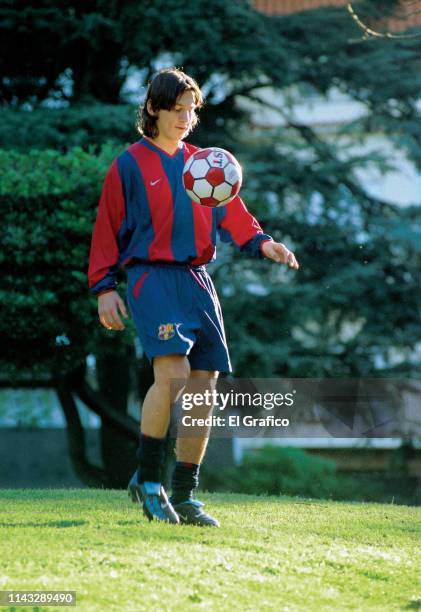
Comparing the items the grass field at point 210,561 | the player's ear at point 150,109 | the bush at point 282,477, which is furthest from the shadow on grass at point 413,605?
the bush at point 282,477

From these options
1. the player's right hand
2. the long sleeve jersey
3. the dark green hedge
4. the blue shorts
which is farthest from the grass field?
the dark green hedge

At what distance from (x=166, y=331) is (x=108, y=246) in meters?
0.52

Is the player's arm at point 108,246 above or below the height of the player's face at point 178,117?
below

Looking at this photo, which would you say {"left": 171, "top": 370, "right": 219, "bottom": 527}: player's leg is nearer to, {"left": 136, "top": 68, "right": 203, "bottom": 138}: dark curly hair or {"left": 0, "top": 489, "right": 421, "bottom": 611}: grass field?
{"left": 0, "top": 489, "right": 421, "bottom": 611}: grass field

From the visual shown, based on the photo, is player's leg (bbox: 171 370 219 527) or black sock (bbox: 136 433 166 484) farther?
player's leg (bbox: 171 370 219 527)

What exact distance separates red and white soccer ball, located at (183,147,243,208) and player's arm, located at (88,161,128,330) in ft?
1.07

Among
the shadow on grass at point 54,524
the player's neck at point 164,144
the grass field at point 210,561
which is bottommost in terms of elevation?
the shadow on grass at point 54,524

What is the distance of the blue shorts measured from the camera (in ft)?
15.4

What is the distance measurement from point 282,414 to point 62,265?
10.8 feet

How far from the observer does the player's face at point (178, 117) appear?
4918 mm

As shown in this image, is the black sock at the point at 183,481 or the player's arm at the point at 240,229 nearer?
the black sock at the point at 183,481

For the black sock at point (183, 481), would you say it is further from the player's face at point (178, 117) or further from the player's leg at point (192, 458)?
the player's face at point (178, 117)

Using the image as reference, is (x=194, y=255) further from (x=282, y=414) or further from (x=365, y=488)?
(x=365, y=488)

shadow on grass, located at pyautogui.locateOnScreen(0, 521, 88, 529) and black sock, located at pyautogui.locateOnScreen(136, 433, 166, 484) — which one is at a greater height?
black sock, located at pyautogui.locateOnScreen(136, 433, 166, 484)
